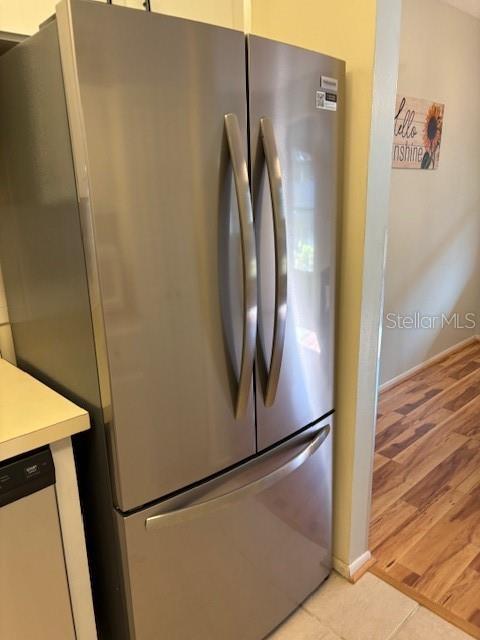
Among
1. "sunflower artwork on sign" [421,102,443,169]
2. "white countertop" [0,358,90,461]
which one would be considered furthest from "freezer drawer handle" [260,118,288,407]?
"sunflower artwork on sign" [421,102,443,169]

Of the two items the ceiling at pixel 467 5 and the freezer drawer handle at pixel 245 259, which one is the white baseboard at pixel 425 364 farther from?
the ceiling at pixel 467 5

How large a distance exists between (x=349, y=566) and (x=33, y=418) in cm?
139

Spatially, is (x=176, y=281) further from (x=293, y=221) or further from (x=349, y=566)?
(x=349, y=566)

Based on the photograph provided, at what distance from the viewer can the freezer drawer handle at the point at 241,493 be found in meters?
1.21

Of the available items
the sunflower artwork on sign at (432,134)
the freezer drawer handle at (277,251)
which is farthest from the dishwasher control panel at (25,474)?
the sunflower artwork on sign at (432,134)

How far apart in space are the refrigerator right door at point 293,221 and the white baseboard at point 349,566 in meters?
0.73

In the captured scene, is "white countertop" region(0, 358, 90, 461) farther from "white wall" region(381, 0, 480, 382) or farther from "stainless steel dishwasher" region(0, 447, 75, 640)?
"white wall" region(381, 0, 480, 382)

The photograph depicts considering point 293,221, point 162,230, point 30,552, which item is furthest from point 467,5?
point 30,552

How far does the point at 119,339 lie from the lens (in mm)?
1056

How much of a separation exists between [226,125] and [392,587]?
5.78 feet

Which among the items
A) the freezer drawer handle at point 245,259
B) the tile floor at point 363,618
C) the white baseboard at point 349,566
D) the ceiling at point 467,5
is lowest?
the tile floor at point 363,618

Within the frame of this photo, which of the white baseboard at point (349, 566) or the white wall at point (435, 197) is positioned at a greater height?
the white wall at point (435, 197)

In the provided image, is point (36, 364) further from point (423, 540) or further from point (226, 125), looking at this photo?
point (423, 540)

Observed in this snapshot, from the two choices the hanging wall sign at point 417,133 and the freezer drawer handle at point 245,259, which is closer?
the freezer drawer handle at point 245,259
